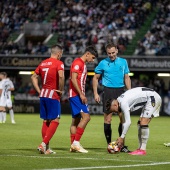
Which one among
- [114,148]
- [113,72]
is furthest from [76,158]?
[113,72]

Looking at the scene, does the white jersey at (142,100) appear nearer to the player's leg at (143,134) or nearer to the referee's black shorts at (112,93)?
the player's leg at (143,134)

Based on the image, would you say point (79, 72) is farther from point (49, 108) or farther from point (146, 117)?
point (146, 117)

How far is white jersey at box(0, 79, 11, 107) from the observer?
92.5 ft

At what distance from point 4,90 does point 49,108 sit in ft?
49.2

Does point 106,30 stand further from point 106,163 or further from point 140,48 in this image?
point 106,163

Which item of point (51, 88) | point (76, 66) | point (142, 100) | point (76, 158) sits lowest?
point (76, 158)

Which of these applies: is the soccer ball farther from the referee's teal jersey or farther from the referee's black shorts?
the referee's teal jersey

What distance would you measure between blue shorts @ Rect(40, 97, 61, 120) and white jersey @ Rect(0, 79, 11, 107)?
14484 mm

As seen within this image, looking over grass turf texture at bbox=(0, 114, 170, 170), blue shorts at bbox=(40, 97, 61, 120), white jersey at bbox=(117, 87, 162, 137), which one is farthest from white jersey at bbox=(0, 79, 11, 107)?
white jersey at bbox=(117, 87, 162, 137)

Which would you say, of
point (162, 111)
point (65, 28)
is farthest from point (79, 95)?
point (65, 28)

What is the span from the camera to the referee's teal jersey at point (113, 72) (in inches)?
595

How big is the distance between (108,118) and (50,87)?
179cm

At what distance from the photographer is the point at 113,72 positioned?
595 inches

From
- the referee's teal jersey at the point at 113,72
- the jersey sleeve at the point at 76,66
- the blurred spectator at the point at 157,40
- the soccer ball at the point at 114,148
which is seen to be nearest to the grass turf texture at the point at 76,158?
the soccer ball at the point at 114,148
